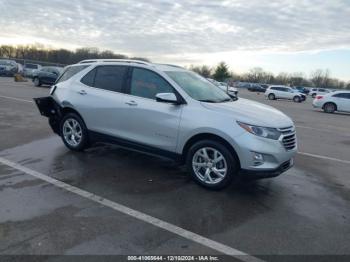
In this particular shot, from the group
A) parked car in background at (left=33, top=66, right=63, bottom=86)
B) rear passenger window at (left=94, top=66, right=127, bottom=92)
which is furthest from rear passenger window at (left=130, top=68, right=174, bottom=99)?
parked car in background at (left=33, top=66, right=63, bottom=86)

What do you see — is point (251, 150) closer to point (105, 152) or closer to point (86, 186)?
point (86, 186)

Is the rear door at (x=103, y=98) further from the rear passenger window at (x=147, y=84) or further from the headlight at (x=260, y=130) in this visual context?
the headlight at (x=260, y=130)

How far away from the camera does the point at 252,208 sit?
15.5 ft

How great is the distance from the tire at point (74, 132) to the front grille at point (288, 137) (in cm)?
367

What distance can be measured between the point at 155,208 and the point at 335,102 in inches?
827

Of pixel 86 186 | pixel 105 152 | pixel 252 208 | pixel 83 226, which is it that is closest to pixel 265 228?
pixel 252 208

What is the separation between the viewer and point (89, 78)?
6773 mm

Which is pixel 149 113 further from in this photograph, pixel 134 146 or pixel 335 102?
pixel 335 102

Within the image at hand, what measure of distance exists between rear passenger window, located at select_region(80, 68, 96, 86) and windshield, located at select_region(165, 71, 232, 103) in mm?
1655

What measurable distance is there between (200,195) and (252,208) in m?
0.76

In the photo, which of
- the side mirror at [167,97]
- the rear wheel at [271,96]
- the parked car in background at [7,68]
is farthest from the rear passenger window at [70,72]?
the parked car in background at [7,68]

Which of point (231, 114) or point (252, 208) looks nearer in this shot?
point (252, 208)

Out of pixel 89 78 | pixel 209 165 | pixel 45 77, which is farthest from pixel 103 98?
pixel 45 77

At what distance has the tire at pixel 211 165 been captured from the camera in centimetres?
505
